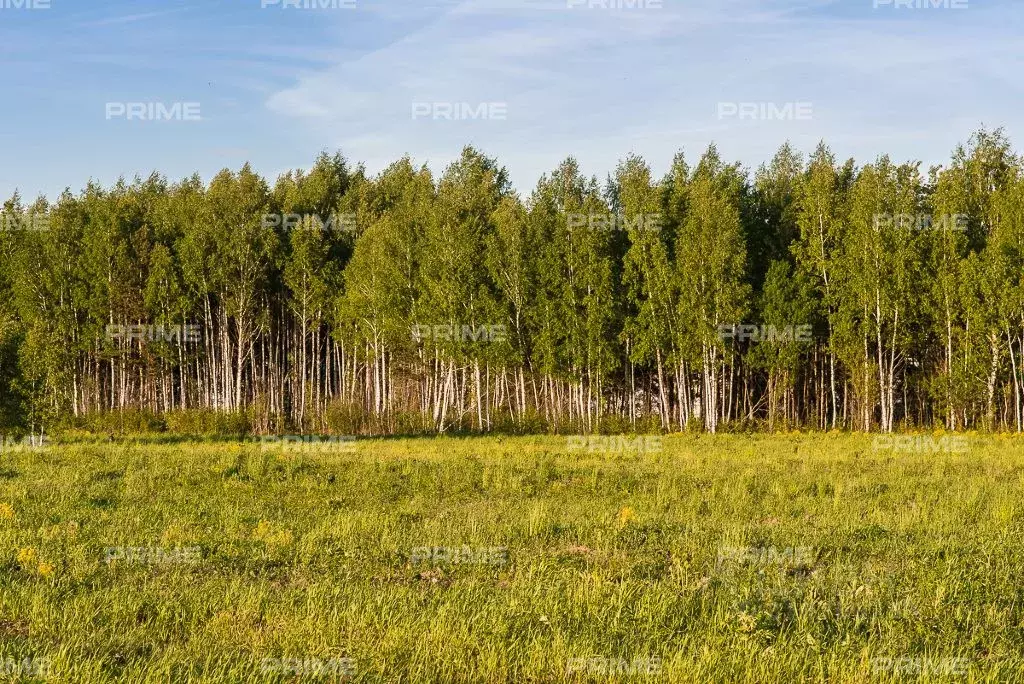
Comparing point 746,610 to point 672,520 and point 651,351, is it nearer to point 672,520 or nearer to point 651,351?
point 672,520

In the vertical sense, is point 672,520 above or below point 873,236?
below

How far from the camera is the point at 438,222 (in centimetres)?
4400

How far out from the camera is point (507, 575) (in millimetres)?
11172

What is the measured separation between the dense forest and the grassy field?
59.5 ft

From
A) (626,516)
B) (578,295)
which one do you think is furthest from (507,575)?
(578,295)

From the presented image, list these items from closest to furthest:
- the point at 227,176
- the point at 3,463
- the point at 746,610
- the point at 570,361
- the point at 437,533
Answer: the point at 746,610 → the point at 437,533 → the point at 3,463 → the point at 570,361 → the point at 227,176

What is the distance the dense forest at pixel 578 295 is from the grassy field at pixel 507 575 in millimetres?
18135

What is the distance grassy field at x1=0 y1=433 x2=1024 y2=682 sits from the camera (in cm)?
796

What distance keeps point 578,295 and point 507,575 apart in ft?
107

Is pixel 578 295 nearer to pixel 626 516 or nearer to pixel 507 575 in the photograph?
pixel 626 516

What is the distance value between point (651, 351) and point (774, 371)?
628 cm

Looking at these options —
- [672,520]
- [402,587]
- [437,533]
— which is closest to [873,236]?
[672,520]

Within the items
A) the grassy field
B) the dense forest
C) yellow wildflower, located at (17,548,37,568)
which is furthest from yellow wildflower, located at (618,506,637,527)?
the dense forest

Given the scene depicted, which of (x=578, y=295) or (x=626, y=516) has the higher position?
(x=578, y=295)
